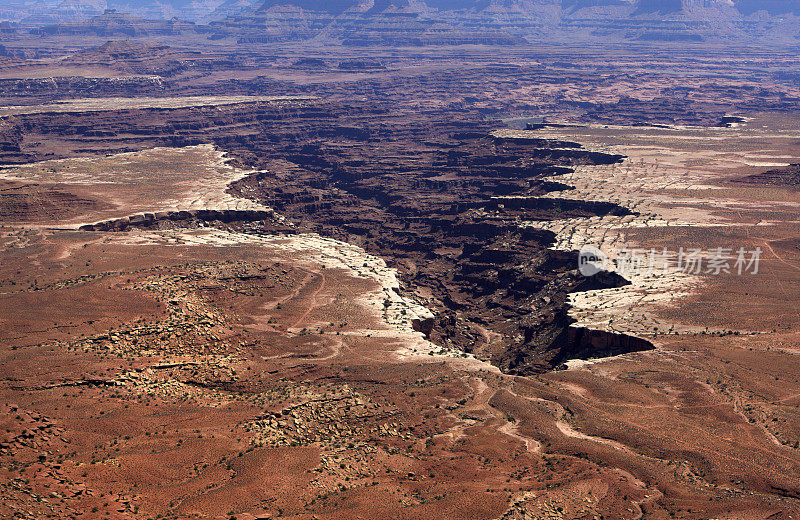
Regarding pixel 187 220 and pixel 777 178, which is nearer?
pixel 187 220

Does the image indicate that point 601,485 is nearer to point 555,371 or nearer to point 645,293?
point 555,371

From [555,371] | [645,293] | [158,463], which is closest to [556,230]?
[645,293]

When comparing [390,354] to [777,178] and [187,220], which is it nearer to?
[187,220]

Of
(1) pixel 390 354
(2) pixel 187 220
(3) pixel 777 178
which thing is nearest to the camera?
(1) pixel 390 354

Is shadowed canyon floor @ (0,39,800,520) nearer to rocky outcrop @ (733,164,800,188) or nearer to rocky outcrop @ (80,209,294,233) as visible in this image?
rocky outcrop @ (80,209,294,233)

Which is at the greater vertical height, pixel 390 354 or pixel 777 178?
pixel 777 178

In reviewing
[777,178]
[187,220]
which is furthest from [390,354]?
[777,178]

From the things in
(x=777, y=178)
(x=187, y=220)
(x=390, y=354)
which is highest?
(x=777, y=178)

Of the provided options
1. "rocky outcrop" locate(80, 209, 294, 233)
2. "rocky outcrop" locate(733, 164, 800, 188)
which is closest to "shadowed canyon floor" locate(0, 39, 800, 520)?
"rocky outcrop" locate(80, 209, 294, 233)
